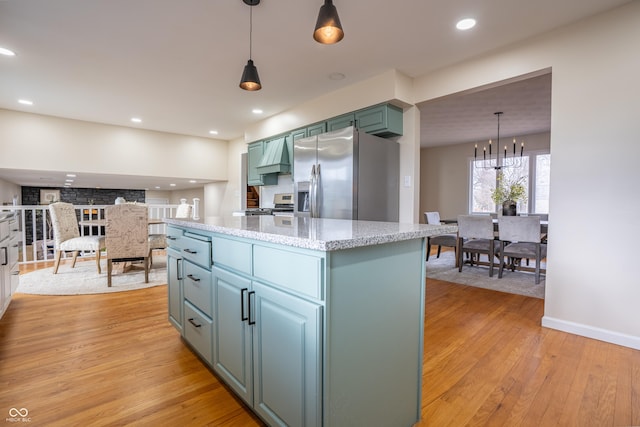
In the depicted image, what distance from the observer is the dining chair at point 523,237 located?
11.8 ft

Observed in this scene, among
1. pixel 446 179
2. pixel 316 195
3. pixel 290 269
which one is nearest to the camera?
pixel 290 269

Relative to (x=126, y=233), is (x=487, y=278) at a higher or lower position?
lower

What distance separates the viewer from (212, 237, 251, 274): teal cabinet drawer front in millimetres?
1320

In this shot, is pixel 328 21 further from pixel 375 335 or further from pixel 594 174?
pixel 594 174

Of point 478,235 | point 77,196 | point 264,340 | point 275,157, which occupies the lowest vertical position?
point 264,340

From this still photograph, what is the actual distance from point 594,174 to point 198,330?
299 cm

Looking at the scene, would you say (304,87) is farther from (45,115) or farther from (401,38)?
(45,115)

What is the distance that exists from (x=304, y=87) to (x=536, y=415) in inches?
145

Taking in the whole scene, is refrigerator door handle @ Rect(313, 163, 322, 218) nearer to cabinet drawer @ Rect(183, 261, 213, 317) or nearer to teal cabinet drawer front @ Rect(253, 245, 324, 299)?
cabinet drawer @ Rect(183, 261, 213, 317)

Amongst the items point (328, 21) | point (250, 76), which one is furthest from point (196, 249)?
point (328, 21)

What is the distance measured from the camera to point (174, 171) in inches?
241

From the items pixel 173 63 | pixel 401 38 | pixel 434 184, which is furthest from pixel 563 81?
pixel 434 184

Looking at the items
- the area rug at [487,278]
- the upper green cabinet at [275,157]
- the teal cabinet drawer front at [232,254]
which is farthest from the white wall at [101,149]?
the teal cabinet drawer front at [232,254]

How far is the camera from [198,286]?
1.74 m
